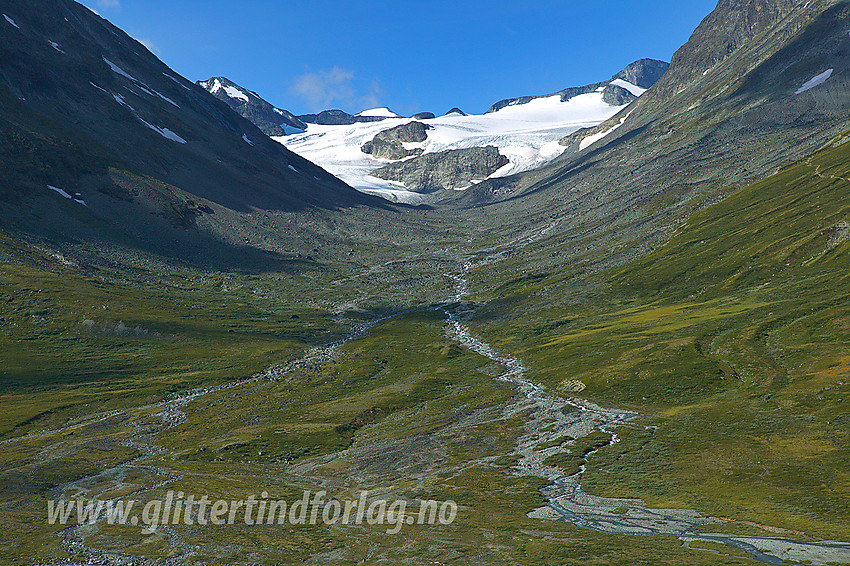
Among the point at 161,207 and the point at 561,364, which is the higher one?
the point at 161,207

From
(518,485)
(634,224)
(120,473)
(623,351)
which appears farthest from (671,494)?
(634,224)

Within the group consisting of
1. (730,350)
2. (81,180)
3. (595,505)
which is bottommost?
(595,505)

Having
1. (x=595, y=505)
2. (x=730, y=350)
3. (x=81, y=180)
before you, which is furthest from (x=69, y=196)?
(x=730, y=350)

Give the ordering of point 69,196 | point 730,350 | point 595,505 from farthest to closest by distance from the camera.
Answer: point 69,196
point 730,350
point 595,505

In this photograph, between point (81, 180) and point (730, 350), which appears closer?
point (730, 350)

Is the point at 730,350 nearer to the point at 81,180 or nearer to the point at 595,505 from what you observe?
the point at 595,505

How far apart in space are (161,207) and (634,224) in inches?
5956

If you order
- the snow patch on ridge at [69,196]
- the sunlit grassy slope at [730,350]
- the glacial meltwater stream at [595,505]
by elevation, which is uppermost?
the snow patch on ridge at [69,196]

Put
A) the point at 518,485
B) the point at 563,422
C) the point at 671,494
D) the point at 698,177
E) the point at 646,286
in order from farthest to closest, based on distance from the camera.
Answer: the point at 698,177 < the point at 646,286 < the point at 563,422 < the point at 518,485 < the point at 671,494

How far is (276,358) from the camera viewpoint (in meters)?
103

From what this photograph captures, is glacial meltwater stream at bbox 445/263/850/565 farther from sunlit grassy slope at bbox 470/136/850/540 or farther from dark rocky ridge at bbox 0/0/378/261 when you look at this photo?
dark rocky ridge at bbox 0/0/378/261

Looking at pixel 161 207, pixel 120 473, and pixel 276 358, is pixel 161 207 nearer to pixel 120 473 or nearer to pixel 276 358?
pixel 276 358

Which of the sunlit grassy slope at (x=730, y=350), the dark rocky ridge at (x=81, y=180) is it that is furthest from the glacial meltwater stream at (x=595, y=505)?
the dark rocky ridge at (x=81, y=180)

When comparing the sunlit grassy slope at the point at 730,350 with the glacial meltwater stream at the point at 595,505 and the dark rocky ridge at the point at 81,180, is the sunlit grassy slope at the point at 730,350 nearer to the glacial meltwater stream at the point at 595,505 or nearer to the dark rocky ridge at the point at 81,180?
the glacial meltwater stream at the point at 595,505
